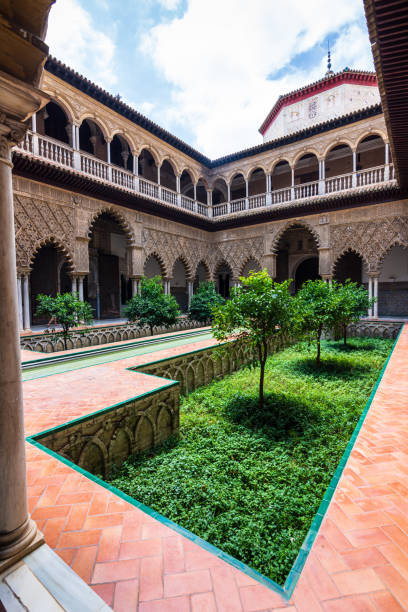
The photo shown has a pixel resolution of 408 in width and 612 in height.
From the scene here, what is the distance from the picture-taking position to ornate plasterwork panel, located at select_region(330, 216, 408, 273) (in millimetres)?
12234

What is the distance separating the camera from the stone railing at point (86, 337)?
8.21 meters

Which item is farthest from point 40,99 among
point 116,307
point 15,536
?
point 116,307

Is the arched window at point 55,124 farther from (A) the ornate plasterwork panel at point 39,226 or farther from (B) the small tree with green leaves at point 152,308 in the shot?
(B) the small tree with green leaves at point 152,308

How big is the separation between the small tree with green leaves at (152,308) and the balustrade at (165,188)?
4848mm

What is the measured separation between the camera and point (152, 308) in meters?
9.91

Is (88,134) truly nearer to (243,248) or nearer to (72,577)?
(243,248)

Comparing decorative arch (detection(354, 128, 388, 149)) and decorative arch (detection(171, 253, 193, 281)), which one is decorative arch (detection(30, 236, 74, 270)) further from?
decorative arch (detection(354, 128, 388, 149))

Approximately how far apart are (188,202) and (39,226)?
8310 mm

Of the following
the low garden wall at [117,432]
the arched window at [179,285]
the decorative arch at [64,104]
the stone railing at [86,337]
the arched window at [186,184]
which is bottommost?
the low garden wall at [117,432]

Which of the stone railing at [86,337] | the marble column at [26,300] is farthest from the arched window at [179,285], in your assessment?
the marble column at [26,300]

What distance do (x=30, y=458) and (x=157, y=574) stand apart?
1.52m

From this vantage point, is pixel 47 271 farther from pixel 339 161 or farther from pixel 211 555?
pixel 339 161

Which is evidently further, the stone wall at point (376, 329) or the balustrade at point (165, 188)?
the stone wall at point (376, 329)

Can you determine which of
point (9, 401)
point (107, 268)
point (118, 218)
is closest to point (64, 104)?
point (118, 218)
